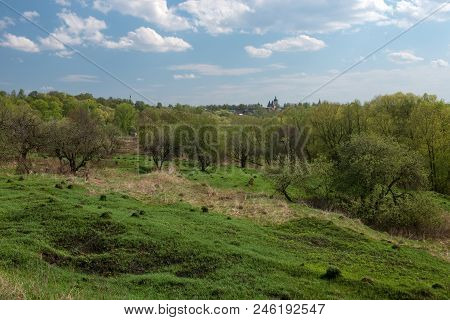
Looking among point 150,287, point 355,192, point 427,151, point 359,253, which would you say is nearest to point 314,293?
point 150,287

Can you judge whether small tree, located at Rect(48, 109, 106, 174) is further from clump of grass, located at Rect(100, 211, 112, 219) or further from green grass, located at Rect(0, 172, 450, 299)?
clump of grass, located at Rect(100, 211, 112, 219)

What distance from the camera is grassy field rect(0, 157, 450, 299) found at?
1412 cm

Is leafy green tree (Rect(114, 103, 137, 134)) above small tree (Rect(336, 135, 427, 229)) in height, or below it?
above

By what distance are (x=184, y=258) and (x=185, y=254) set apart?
0.36 metres

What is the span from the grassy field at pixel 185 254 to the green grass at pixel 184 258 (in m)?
0.05

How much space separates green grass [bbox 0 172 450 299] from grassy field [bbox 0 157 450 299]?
5 cm

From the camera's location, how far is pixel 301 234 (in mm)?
24344

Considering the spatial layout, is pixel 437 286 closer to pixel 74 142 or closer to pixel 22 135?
pixel 74 142

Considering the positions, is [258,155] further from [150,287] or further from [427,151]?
[150,287]

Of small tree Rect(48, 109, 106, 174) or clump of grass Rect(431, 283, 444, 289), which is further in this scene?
small tree Rect(48, 109, 106, 174)

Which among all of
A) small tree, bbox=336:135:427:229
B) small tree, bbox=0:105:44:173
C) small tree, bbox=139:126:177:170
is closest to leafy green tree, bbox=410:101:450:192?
small tree, bbox=336:135:427:229

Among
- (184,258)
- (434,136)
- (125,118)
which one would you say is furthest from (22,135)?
(125,118)

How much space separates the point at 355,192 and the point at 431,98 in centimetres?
3416

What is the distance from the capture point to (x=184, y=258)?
56.7 feet
